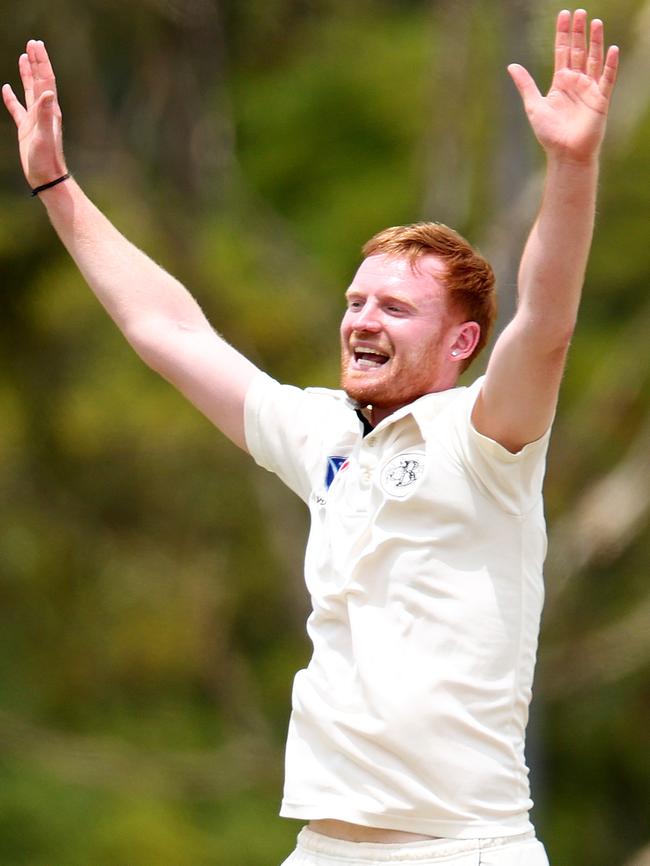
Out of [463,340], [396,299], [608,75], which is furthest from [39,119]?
[608,75]

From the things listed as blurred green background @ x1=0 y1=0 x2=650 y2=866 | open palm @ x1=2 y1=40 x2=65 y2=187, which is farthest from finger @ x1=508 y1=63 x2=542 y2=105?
blurred green background @ x1=0 y1=0 x2=650 y2=866

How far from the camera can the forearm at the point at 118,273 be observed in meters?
4.43

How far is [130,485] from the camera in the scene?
1281 centimetres

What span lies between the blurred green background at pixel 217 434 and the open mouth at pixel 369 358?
7614 mm

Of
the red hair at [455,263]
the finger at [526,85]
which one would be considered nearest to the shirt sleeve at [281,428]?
the red hair at [455,263]

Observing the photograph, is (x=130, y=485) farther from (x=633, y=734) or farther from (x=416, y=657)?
(x=416, y=657)

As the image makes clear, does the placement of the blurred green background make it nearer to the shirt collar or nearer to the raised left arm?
the shirt collar

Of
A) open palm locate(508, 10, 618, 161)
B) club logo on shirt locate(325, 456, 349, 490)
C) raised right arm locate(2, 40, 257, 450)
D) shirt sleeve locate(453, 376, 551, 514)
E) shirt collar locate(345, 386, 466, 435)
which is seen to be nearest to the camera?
open palm locate(508, 10, 618, 161)

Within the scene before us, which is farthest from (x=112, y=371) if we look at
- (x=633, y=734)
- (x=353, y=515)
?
Answer: (x=353, y=515)

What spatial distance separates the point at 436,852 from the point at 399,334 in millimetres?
1074

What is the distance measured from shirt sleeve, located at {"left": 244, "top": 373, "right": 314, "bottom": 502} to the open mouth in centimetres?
36

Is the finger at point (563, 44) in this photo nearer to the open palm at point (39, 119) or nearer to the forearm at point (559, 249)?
the forearm at point (559, 249)

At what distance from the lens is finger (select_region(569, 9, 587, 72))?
11.1 ft

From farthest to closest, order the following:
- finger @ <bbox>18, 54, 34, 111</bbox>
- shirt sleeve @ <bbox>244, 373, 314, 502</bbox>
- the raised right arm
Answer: finger @ <bbox>18, 54, 34, 111</bbox>, the raised right arm, shirt sleeve @ <bbox>244, 373, 314, 502</bbox>
